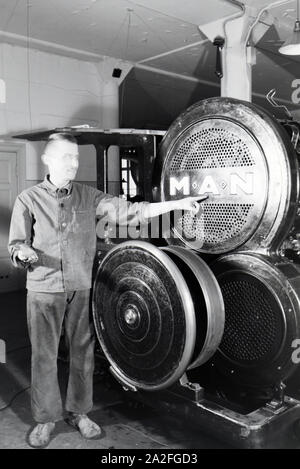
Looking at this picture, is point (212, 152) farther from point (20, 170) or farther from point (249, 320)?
point (20, 170)

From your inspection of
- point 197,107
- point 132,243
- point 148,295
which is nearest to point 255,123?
point 197,107

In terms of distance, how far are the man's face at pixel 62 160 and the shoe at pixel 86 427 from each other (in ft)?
4.08

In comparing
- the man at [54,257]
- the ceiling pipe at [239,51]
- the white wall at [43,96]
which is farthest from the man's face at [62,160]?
the white wall at [43,96]

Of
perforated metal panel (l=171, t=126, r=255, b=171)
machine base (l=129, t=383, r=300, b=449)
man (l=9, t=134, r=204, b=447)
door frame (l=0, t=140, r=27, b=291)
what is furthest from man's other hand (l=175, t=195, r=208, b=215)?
door frame (l=0, t=140, r=27, b=291)

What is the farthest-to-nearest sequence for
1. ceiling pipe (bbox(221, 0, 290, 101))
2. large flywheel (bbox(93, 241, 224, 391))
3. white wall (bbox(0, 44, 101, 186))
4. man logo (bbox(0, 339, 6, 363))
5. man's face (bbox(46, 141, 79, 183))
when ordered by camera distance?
white wall (bbox(0, 44, 101, 186)) < ceiling pipe (bbox(221, 0, 290, 101)) < man logo (bbox(0, 339, 6, 363)) < man's face (bbox(46, 141, 79, 183)) < large flywheel (bbox(93, 241, 224, 391))

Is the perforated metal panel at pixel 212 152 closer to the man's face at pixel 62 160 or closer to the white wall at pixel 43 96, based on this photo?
the man's face at pixel 62 160

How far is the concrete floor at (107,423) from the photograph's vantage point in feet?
7.64

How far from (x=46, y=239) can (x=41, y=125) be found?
4.93 m

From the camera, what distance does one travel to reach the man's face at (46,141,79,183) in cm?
224

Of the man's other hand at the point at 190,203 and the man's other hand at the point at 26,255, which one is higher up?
the man's other hand at the point at 190,203

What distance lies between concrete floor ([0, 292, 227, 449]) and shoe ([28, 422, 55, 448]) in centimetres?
4

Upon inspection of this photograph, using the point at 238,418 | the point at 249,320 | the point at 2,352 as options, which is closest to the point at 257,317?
the point at 249,320

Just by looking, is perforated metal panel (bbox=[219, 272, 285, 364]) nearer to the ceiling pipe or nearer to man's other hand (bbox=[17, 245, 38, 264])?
man's other hand (bbox=[17, 245, 38, 264])

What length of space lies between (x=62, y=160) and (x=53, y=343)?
0.90 m
